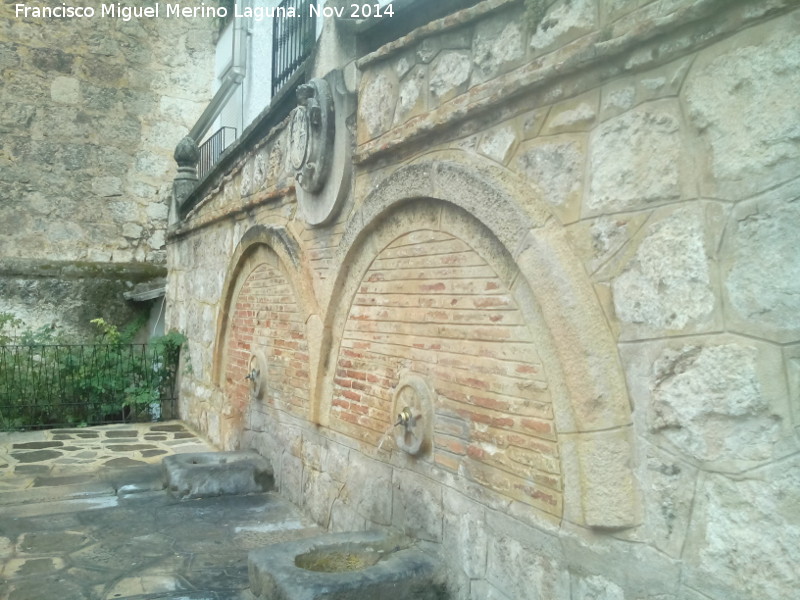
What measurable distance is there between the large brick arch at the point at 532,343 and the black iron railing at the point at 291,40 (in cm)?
416

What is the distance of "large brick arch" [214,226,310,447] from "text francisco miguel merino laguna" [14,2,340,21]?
13.8 feet

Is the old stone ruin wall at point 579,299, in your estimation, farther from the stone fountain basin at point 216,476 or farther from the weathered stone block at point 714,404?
the stone fountain basin at point 216,476

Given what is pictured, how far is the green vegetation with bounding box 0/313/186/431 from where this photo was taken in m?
7.89

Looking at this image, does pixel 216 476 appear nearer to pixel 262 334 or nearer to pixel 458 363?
pixel 262 334

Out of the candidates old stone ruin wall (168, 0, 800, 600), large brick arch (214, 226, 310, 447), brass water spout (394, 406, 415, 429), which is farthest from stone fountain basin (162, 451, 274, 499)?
brass water spout (394, 406, 415, 429)

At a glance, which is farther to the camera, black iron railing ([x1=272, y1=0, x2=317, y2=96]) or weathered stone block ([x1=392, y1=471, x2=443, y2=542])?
black iron railing ([x1=272, y1=0, x2=317, y2=96])

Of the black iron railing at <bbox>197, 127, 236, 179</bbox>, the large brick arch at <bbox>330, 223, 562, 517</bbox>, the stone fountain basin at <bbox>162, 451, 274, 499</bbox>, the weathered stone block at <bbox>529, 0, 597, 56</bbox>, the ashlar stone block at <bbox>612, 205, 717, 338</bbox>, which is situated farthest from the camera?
the black iron railing at <bbox>197, 127, 236, 179</bbox>

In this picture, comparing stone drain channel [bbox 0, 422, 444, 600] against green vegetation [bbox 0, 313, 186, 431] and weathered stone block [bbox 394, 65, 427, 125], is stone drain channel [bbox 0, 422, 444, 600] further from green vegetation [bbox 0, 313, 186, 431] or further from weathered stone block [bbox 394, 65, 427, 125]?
weathered stone block [bbox 394, 65, 427, 125]

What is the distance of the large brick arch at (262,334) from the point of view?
4773 mm

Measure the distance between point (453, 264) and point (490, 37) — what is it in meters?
0.97

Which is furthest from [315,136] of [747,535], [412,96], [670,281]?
[747,535]

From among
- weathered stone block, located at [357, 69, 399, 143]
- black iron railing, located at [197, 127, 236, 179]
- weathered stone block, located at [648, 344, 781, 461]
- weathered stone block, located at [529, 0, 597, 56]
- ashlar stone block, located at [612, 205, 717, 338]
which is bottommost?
weathered stone block, located at [648, 344, 781, 461]

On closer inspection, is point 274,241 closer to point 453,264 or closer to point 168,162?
point 453,264

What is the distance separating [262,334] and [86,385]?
12.4ft
